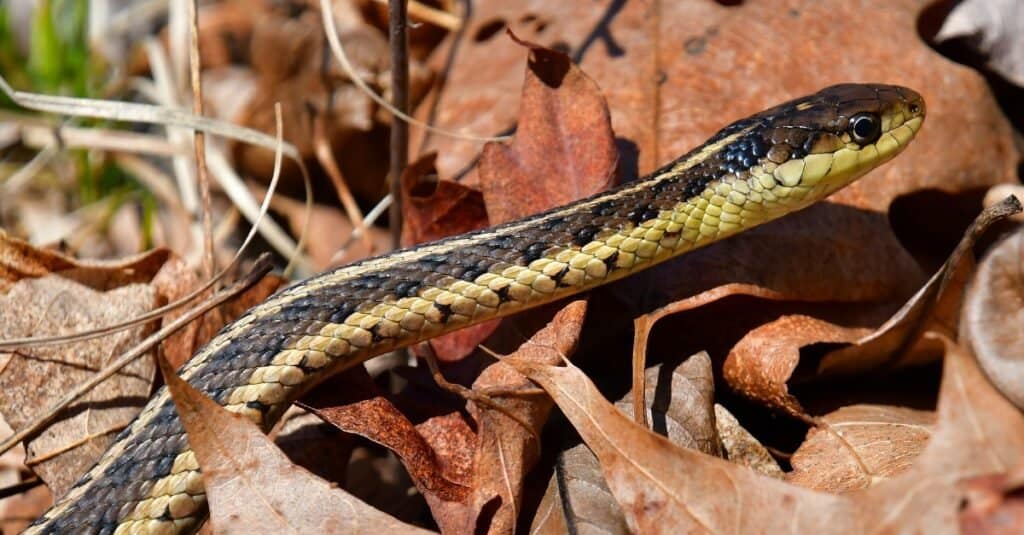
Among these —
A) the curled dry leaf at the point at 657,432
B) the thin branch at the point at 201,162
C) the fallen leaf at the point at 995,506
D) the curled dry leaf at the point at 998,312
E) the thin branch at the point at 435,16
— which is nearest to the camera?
the fallen leaf at the point at 995,506

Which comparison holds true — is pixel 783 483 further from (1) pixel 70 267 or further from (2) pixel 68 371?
(1) pixel 70 267

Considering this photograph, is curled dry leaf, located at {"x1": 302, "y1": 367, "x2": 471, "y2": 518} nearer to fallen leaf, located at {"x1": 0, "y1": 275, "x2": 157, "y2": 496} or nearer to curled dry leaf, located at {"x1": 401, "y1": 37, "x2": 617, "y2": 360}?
curled dry leaf, located at {"x1": 401, "y1": 37, "x2": 617, "y2": 360}

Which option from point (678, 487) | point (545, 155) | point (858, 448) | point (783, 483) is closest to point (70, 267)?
point (545, 155)

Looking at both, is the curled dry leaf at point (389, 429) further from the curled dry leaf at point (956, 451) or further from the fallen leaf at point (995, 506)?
the fallen leaf at point (995, 506)

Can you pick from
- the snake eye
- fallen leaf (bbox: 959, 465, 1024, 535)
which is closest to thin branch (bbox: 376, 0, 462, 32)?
the snake eye

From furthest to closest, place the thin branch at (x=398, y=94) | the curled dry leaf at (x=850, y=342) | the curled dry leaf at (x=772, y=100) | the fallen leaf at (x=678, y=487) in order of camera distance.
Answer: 1. the thin branch at (x=398, y=94)
2. the curled dry leaf at (x=772, y=100)
3. the curled dry leaf at (x=850, y=342)
4. the fallen leaf at (x=678, y=487)

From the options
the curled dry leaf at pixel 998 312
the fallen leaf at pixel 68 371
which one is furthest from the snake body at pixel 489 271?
the curled dry leaf at pixel 998 312

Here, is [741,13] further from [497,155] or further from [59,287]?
[59,287]

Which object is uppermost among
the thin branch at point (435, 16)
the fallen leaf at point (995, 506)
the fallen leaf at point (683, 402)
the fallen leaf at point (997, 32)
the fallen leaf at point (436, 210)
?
the thin branch at point (435, 16)
